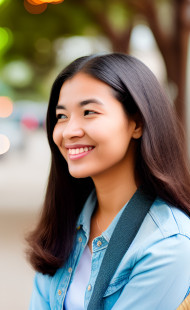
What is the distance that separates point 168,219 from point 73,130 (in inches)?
19.1

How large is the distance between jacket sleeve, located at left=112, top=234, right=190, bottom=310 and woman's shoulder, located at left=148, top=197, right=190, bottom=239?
3 centimetres

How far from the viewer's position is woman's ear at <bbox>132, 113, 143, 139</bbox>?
67.3 inches

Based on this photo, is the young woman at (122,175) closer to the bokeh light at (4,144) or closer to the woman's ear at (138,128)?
the woman's ear at (138,128)

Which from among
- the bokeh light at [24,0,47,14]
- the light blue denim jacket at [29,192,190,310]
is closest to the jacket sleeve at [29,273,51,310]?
the light blue denim jacket at [29,192,190,310]

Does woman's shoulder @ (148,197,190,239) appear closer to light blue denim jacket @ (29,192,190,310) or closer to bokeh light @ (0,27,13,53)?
light blue denim jacket @ (29,192,190,310)

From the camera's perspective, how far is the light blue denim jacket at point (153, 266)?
4.85ft

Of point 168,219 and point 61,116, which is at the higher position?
point 61,116

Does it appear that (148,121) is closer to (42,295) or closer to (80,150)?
(80,150)

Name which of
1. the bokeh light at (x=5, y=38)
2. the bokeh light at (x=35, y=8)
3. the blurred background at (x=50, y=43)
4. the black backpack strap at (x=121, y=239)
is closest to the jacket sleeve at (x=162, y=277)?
the black backpack strap at (x=121, y=239)

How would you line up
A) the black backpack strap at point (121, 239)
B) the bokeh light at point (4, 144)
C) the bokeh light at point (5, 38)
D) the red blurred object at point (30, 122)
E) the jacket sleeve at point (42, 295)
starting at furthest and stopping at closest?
1. the red blurred object at point (30, 122)
2. the bokeh light at point (4, 144)
3. the bokeh light at point (5, 38)
4. the jacket sleeve at point (42, 295)
5. the black backpack strap at point (121, 239)

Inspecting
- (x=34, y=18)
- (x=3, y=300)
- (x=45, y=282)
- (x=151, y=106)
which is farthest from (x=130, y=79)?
(x=34, y=18)

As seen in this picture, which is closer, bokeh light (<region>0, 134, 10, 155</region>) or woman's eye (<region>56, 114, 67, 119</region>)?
woman's eye (<region>56, 114, 67, 119</region>)

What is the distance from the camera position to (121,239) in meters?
1.65

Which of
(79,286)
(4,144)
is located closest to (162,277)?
(79,286)
